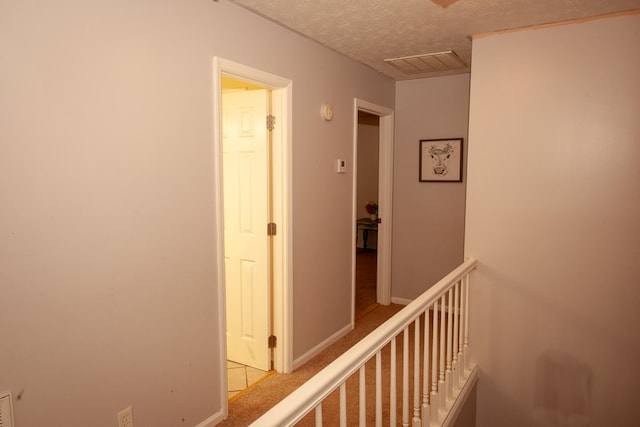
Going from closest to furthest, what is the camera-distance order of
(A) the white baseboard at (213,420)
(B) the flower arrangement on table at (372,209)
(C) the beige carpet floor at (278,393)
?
(A) the white baseboard at (213,420), (C) the beige carpet floor at (278,393), (B) the flower arrangement on table at (372,209)

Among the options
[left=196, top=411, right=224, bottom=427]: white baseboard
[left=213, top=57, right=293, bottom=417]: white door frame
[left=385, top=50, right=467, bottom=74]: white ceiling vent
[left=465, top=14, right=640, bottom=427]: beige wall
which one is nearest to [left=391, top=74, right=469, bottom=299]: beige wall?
[left=385, top=50, right=467, bottom=74]: white ceiling vent

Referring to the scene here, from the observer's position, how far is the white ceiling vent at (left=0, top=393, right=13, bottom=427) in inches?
58.6

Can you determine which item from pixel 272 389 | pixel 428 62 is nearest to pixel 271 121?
pixel 428 62

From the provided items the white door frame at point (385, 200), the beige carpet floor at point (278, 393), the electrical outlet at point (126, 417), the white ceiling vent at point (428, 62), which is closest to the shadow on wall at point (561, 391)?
the beige carpet floor at point (278, 393)

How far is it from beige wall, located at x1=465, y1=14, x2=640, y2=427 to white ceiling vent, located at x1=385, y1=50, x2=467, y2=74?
0.55 metres

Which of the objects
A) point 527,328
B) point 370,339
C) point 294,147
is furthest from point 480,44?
point 370,339

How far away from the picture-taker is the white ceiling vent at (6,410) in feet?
4.88

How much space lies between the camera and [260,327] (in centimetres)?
306

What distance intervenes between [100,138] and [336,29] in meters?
1.71

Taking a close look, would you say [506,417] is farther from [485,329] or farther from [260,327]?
[260,327]

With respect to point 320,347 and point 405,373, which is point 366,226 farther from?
point 405,373

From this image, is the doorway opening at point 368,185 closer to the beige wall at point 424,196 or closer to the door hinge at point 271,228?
the beige wall at point 424,196

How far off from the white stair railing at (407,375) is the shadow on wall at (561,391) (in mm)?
448

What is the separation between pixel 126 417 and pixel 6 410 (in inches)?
20.8
